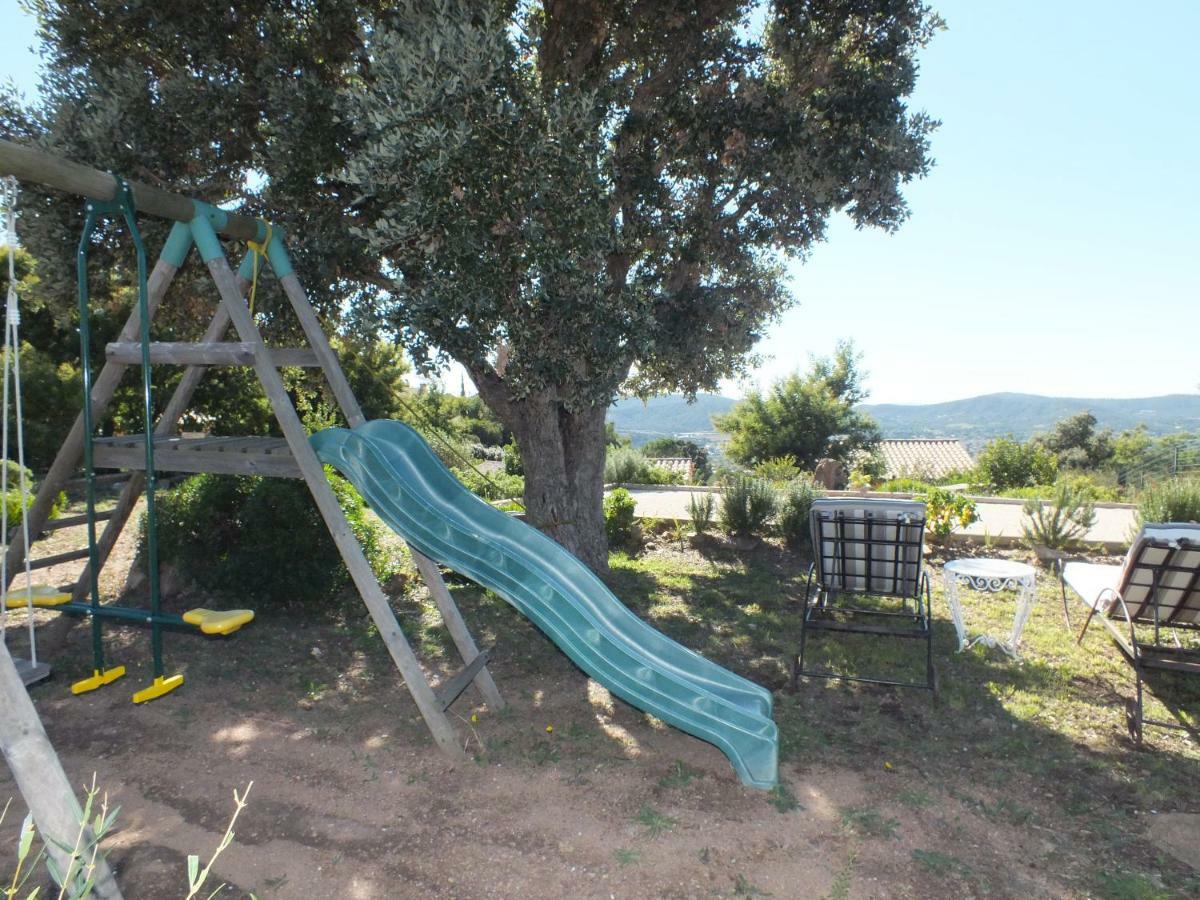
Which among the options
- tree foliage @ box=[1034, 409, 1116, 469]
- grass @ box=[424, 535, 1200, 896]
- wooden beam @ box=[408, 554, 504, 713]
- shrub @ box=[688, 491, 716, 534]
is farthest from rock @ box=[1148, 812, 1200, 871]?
tree foliage @ box=[1034, 409, 1116, 469]

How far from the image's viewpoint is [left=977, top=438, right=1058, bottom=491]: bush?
22766 millimetres

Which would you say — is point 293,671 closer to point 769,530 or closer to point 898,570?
point 898,570

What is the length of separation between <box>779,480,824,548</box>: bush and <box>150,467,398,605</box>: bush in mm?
5402

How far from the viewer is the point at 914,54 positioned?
794 centimetres

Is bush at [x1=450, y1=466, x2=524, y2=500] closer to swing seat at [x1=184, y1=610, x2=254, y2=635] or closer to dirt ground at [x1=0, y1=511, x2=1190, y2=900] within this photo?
dirt ground at [x1=0, y1=511, x2=1190, y2=900]

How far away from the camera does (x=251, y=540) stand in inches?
276

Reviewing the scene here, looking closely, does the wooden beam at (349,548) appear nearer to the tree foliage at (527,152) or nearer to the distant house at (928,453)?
the tree foliage at (527,152)

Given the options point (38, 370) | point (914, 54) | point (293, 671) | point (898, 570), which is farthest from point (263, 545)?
point (38, 370)

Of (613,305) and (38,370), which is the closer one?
(613,305)

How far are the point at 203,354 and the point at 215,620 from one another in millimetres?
1584

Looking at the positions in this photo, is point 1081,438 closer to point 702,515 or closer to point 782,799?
point 702,515

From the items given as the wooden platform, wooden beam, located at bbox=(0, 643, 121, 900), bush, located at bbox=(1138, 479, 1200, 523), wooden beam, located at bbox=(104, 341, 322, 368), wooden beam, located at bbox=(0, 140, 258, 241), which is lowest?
bush, located at bbox=(1138, 479, 1200, 523)

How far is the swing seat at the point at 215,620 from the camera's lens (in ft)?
15.1

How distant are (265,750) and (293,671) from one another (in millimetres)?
1340
